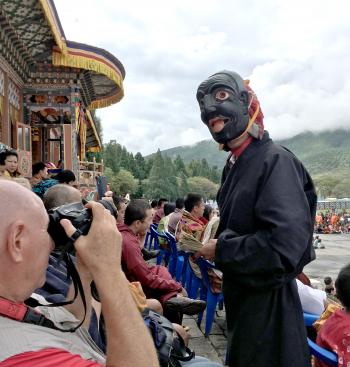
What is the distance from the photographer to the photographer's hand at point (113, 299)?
3.51 ft

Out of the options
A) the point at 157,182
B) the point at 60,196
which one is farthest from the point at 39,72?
the point at 157,182

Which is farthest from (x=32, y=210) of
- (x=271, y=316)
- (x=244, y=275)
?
(x=271, y=316)

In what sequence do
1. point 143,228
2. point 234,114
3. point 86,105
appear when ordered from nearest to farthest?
1. point 234,114
2. point 143,228
3. point 86,105

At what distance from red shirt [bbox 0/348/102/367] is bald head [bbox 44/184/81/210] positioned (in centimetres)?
150

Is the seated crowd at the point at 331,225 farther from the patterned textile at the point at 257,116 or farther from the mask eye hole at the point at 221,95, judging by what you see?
the mask eye hole at the point at 221,95

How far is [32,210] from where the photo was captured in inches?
44.0

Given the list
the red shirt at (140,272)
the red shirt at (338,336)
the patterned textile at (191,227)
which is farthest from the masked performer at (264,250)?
the patterned textile at (191,227)

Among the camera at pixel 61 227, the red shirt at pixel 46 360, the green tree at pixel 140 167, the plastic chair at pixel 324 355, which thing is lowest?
the plastic chair at pixel 324 355

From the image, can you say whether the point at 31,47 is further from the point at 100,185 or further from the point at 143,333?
the point at 143,333

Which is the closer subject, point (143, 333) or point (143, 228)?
point (143, 333)

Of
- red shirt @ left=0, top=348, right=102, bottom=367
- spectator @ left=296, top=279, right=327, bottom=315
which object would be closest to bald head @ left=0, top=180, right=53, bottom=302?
red shirt @ left=0, top=348, right=102, bottom=367

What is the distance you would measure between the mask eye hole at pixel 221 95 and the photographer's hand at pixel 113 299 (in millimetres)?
1004

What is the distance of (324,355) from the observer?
1.76 meters

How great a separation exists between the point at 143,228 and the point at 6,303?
277 centimetres
